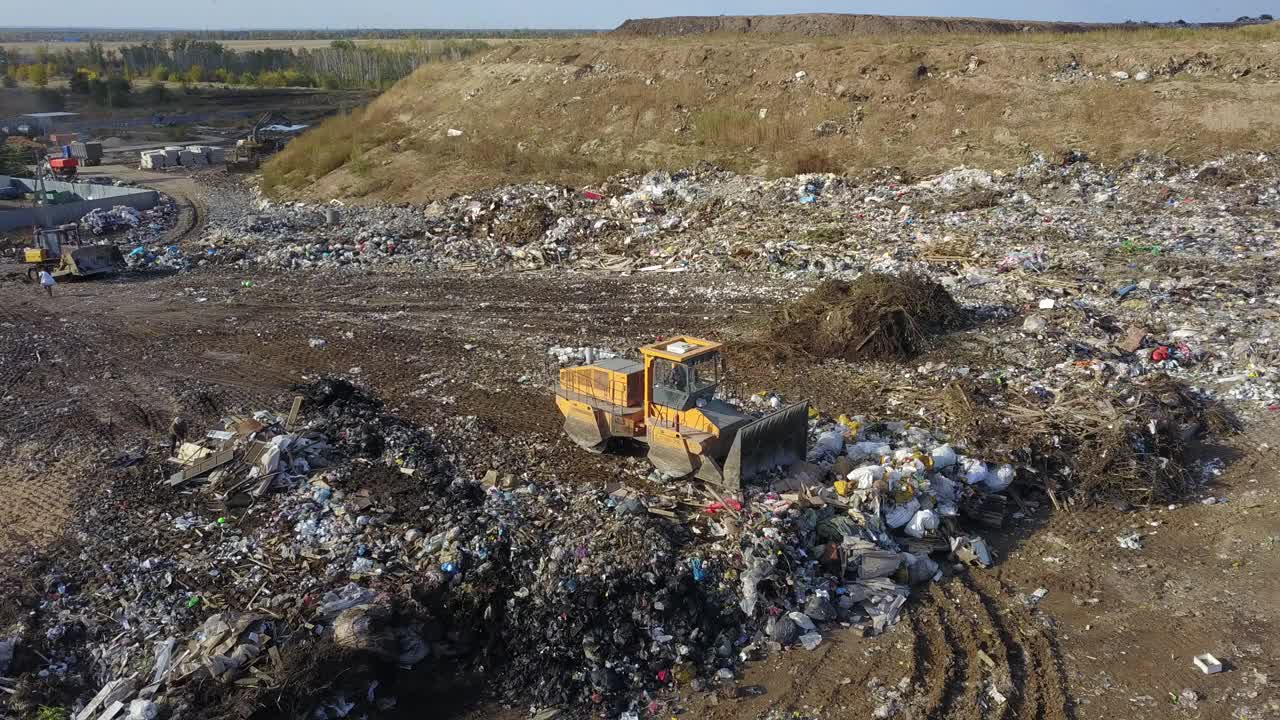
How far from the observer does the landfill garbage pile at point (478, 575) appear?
18.8 ft

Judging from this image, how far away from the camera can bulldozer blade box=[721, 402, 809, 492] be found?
728 centimetres

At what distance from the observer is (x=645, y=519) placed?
271 inches

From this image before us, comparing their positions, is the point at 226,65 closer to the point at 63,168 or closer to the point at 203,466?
the point at 63,168

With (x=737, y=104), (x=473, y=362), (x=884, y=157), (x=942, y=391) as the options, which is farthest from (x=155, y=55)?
(x=942, y=391)

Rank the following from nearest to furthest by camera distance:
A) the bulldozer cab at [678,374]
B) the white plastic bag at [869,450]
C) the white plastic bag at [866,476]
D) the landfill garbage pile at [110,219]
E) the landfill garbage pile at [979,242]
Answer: the white plastic bag at [866,476]
the bulldozer cab at [678,374]
the white plastic bag at [869,450]
the landfill garbage pile at [979,242]
the landfill garbage pile at [110,219]

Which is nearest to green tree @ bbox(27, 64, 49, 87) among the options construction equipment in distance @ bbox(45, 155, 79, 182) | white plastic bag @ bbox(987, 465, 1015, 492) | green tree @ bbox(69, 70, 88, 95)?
green tree @ bbox(69, 70, 88, 95)

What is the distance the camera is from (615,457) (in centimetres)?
839

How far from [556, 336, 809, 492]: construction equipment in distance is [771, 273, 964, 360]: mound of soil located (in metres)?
3.15

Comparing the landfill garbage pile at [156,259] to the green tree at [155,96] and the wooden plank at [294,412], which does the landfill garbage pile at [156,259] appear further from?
the green tree at [155,96]

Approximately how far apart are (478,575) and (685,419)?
2178 mm

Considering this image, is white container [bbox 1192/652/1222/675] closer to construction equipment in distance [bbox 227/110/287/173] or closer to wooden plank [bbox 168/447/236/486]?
wooden plank [bbox 168/447/236/486]

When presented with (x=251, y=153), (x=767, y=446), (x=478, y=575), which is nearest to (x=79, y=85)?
(x=251, y=153)

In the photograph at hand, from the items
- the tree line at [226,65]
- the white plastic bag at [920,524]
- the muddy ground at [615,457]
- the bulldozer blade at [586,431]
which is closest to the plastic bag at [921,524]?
the white plastic bag at [920,524]

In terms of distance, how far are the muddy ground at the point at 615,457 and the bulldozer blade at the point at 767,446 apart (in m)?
1.20
